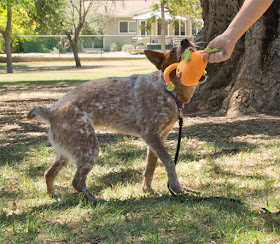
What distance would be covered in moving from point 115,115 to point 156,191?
0.98 metres

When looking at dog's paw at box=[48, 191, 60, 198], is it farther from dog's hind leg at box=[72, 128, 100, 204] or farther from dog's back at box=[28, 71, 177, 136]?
dog's back at box=[28, 71, 177, 136]

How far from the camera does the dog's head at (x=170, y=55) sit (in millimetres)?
4414

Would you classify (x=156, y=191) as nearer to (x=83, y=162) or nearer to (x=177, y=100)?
(x=83, y=162)

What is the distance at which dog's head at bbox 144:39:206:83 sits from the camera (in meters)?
4.41

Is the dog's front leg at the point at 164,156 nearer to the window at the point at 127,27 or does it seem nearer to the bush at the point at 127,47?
the bush at the point at 127,47

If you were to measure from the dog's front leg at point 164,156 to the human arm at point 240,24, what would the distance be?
3.80 feet

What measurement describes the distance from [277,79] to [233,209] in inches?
199

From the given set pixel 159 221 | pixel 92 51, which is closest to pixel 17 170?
pixel 159 221

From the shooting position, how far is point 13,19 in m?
35.6

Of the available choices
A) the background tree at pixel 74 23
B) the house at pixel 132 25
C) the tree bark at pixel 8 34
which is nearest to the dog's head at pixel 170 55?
the tree bark at pixel 8 34

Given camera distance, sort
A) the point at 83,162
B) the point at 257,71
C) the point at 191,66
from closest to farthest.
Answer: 1. the point at 191,66
2. the point at 83,162
3. the point at 257,71

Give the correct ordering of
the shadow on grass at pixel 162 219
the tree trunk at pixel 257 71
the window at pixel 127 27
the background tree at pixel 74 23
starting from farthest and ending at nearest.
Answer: the window at pixel 127 27 < the background tree at pixel 74 23 < the tree trunk at pixel 257 71 < the shadow on grass at pixel 162 219

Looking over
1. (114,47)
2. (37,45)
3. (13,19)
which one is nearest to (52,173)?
(13,19)

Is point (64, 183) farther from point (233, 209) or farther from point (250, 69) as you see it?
point (250, 69)
